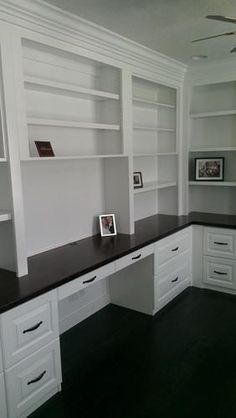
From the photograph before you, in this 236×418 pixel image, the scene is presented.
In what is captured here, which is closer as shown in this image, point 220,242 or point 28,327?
point 28,327

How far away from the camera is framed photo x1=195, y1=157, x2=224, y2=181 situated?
4.00 m

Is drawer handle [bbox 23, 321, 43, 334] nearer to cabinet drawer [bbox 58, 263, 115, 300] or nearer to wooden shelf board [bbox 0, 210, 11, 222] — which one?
cabinet drawer [bbox 58, 263, 115, 300]

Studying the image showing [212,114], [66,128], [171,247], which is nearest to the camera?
[66,128]

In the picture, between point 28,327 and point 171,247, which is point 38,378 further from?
point 171,247

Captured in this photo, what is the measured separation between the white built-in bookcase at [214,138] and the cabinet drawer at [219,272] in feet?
2.24

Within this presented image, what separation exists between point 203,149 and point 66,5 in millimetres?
2216

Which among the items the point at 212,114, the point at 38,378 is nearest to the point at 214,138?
the point at 212,114

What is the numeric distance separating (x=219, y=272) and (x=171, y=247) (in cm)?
71

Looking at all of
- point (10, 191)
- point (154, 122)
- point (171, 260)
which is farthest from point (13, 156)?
point (154, 122)

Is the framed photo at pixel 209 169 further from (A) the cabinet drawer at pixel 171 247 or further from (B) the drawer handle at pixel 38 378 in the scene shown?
(B) the drawer handle at pixel 38 378

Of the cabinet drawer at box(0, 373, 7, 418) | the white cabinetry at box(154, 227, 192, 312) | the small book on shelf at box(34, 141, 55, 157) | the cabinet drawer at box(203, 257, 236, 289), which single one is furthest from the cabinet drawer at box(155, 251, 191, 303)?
the cabinet drawer at box(0, 373, 7, 418)

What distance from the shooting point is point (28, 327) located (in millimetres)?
2004

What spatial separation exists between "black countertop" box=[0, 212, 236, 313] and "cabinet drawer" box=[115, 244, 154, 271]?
0.05 m

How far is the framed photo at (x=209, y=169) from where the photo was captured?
3998mm
